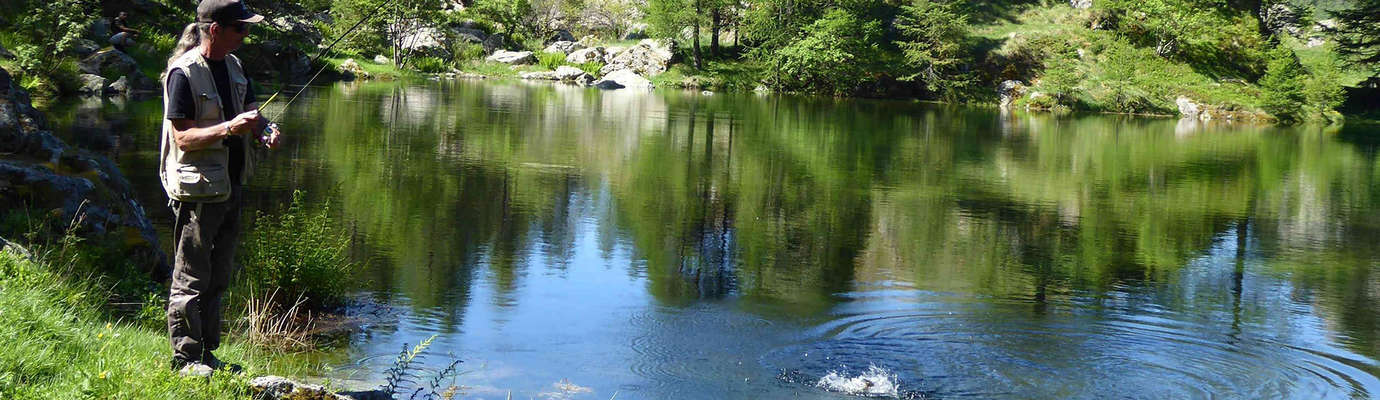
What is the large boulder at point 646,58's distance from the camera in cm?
5859

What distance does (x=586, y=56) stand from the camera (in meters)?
59.6

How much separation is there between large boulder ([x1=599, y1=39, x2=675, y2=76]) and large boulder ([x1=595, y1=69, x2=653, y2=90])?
1.04 m

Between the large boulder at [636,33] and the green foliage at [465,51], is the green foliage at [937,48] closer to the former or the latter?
the large boulder at [636,33]

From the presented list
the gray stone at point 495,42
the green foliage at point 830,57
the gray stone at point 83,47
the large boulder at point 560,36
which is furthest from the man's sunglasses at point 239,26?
the large boulder at point 560,36

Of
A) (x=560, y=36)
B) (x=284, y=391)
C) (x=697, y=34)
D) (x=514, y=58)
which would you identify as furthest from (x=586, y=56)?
(x=284, y=391)

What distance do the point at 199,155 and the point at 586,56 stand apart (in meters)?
55.7

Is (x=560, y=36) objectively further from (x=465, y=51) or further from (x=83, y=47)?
(x=83, y=47)

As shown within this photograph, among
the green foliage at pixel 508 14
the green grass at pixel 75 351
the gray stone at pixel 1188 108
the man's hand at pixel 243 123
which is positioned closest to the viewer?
the green grass at pixel 75 351

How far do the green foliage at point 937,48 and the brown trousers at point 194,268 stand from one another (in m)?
53.1

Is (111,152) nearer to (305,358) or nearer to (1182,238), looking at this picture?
(305,358)

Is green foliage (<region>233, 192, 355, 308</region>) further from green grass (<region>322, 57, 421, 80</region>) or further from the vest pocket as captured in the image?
green grass (<region>322, 57, 421, 80</region>)

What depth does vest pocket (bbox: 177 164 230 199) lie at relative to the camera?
14.7 ft

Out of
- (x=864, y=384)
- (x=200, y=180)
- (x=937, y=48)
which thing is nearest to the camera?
(x=200, y=180)

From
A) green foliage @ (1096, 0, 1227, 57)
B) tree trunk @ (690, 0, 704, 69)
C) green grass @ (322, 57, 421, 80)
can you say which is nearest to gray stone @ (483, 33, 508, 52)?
green grass @ (322, 57, 421, 80)
